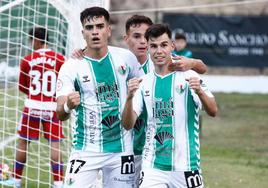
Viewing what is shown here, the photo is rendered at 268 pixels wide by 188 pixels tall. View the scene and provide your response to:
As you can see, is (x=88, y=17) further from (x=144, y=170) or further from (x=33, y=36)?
(x=33, y=36)

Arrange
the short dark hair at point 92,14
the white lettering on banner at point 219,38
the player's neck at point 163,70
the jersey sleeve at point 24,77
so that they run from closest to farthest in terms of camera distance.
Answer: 1. the player's neck at point 163,70
2. the short dark hair at point 92,14
3. the jersey sleeve at point 24,77
4. the white lettering on banner at point 219,38

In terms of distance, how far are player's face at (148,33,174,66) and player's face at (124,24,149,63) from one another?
834 mm

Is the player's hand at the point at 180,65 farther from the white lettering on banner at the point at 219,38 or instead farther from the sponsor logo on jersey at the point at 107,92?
the white lettering on banner at the point at 219,38

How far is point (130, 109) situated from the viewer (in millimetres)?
8227

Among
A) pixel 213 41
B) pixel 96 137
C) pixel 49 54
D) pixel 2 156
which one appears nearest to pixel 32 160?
pixel 2 156

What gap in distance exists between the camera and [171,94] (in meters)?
8.38

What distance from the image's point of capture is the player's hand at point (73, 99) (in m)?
7.92

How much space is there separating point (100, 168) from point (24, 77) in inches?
168

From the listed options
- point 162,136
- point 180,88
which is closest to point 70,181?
point 162,136

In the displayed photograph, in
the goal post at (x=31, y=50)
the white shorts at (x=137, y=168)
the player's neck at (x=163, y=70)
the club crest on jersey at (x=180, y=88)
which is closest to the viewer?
the club crest on jersey at (x=180, y=88)

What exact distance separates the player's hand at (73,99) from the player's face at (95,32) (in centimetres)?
76

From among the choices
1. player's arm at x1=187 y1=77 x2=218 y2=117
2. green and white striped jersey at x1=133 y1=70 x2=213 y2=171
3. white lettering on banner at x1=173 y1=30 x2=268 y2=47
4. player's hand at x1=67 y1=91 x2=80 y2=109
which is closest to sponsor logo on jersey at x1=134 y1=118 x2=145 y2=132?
green and white striped jersey at x1=133 y1=70 x2=213 y2=171

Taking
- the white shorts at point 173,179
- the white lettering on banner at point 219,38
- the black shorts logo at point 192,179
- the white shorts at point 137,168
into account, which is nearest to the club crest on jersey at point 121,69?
the white shorts at point 137,168

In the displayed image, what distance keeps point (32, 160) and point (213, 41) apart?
13001 millimetres
